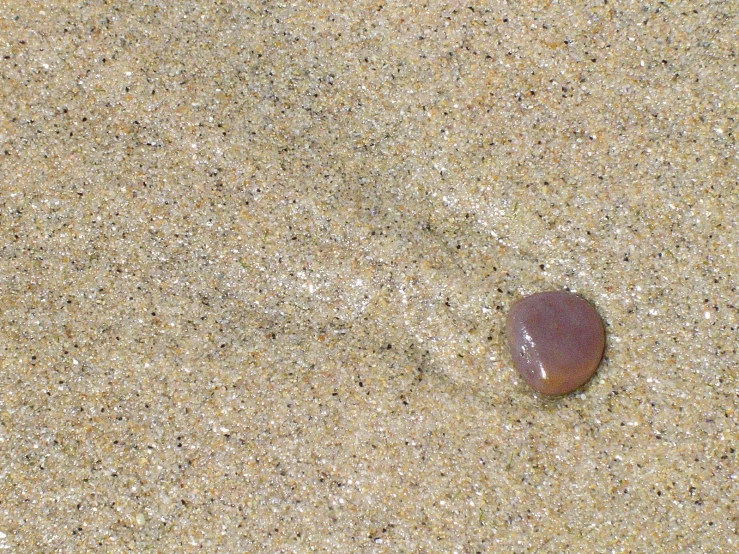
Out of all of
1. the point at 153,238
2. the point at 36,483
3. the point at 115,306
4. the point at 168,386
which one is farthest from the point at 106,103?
the point at 36,483

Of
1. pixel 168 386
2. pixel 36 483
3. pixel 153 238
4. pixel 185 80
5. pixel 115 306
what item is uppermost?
pixel 185 80

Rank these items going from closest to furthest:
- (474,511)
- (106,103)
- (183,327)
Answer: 1. (474,511)
2. (183,327)
3. (106,103)

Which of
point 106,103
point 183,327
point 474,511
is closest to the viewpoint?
point 474,511

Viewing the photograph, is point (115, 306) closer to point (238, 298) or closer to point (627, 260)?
point (238, 298)

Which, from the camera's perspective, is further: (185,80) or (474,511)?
(185,80)
